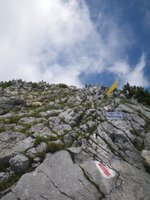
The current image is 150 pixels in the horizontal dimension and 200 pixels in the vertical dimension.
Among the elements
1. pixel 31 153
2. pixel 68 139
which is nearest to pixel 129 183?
pixel 68 139

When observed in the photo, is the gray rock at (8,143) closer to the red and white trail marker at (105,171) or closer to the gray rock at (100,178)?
the gray rock at (100,178)

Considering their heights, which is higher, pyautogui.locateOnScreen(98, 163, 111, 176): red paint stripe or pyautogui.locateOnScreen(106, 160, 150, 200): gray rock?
pyautogui.locateOnScreen(98, 163, 111, 176): red paint stripe

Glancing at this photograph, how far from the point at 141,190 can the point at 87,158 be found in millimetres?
2814

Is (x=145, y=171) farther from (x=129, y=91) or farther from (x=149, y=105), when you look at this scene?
(x=129, y=91)

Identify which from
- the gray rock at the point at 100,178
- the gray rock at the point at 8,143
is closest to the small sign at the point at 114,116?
the gray rock at the point at 100,178

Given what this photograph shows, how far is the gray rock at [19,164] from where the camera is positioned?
10.3 metres

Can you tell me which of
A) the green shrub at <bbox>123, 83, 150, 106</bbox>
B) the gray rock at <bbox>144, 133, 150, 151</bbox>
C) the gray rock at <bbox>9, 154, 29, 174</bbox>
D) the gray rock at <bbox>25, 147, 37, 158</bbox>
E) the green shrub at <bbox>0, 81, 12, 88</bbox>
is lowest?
the gray rock at <bbox>144, 133, 150, 151</bbox>

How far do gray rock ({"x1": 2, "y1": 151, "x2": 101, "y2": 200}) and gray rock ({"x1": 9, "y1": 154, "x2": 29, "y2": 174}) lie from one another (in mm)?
660

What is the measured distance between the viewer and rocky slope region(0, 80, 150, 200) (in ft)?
30.0

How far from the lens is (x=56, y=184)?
9.31 metres

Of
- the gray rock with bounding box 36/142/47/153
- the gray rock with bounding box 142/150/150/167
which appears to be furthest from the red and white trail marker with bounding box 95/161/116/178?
the gray rock with bounding box 36/142/47/153

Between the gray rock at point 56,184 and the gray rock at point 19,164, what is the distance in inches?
26.0

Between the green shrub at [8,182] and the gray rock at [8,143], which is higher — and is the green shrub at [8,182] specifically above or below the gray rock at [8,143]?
below

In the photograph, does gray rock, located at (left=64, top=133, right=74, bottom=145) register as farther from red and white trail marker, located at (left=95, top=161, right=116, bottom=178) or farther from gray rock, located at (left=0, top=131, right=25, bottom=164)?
gray rock, located at (left=0, top=131, right=25, bottom=164)
